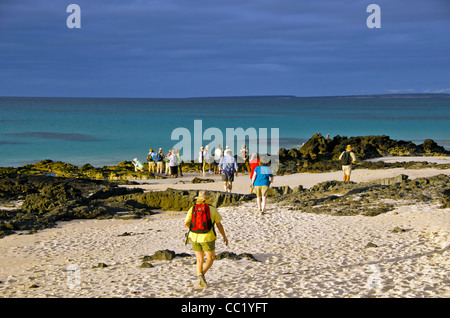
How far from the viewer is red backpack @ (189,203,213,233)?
765cm

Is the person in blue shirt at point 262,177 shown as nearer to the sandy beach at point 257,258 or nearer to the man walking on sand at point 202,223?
the sandy beach at point 257,258

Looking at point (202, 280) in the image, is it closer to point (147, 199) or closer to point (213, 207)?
point (213, 207)

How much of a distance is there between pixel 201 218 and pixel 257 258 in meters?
3.07

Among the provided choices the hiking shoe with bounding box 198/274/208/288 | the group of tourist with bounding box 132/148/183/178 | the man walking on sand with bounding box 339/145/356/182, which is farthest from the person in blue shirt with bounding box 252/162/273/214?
the group of tourist with bounding box 132/148/183/178

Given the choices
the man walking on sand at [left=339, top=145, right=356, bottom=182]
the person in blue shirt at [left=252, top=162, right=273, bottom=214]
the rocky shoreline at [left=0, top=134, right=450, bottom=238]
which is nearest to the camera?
the person in blue shirt at [left=252, top=162, right=273, bottom=214]

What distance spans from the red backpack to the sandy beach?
1035 millimetres

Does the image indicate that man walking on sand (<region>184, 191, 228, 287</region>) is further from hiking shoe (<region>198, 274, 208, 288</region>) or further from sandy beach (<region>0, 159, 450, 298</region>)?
sandy beach (<region>0, 159, 450, 298</region>)

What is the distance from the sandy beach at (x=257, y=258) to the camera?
8320 mm

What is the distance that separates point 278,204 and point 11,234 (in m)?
7.17

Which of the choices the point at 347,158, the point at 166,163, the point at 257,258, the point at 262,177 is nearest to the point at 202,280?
the point at 257,258

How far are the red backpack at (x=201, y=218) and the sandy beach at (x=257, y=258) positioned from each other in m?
1.04

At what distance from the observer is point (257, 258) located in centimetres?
1038

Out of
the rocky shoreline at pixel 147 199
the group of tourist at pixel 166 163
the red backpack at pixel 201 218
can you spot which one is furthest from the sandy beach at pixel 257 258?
the group of tourist at pixel 166 163
